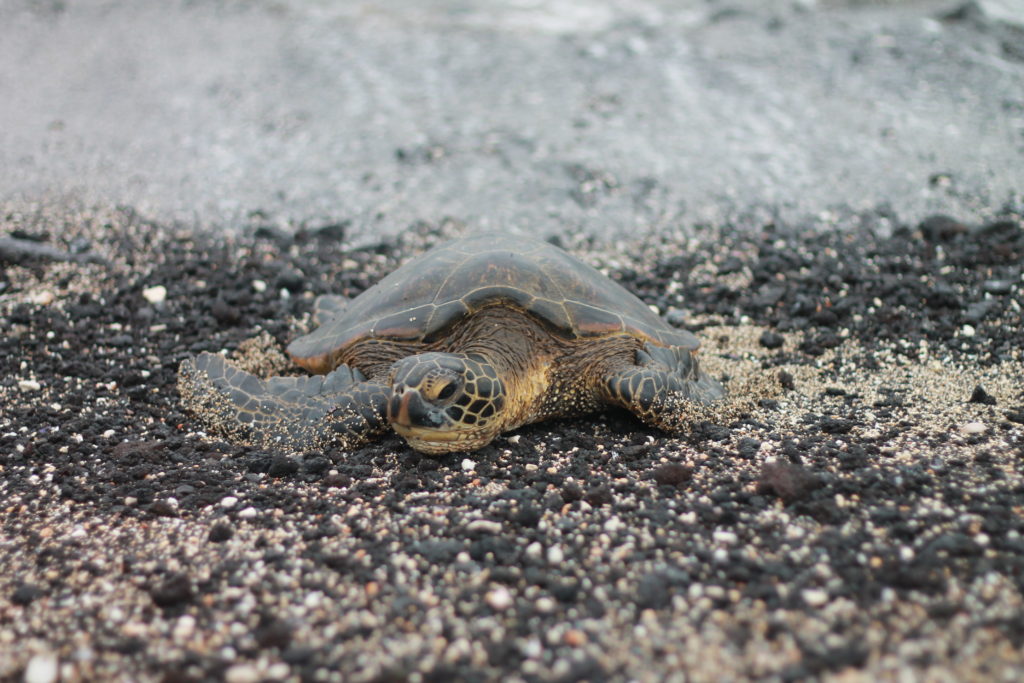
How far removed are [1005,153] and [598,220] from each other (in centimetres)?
430

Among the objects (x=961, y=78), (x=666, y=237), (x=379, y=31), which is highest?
(x=379, y=31)

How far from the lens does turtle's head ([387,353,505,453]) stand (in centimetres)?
324

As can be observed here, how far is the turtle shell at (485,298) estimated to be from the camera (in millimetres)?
3760

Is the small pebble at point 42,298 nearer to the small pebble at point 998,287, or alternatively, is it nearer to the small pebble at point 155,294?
the small pebble at point 155,294

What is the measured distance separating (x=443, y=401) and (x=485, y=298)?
2.20 ft

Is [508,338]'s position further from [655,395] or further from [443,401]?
[655,395]

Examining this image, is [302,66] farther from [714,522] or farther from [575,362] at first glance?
[714,522]

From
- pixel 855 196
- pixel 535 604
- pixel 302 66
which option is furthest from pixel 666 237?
pixel 302 66

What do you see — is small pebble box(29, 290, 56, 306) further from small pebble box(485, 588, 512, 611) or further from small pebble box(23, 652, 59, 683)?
small pebble box(485, 588, 512, 611)

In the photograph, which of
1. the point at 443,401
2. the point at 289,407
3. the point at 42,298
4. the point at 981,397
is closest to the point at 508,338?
the point at 443,401

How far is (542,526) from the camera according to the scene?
2.85 meters

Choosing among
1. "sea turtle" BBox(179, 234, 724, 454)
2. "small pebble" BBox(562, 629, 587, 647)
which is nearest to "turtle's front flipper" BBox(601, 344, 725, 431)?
"sea turtle" BBox(179, 234, 724, 454)

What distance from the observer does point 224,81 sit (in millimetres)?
9477

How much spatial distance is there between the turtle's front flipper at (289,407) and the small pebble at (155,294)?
1.42m
